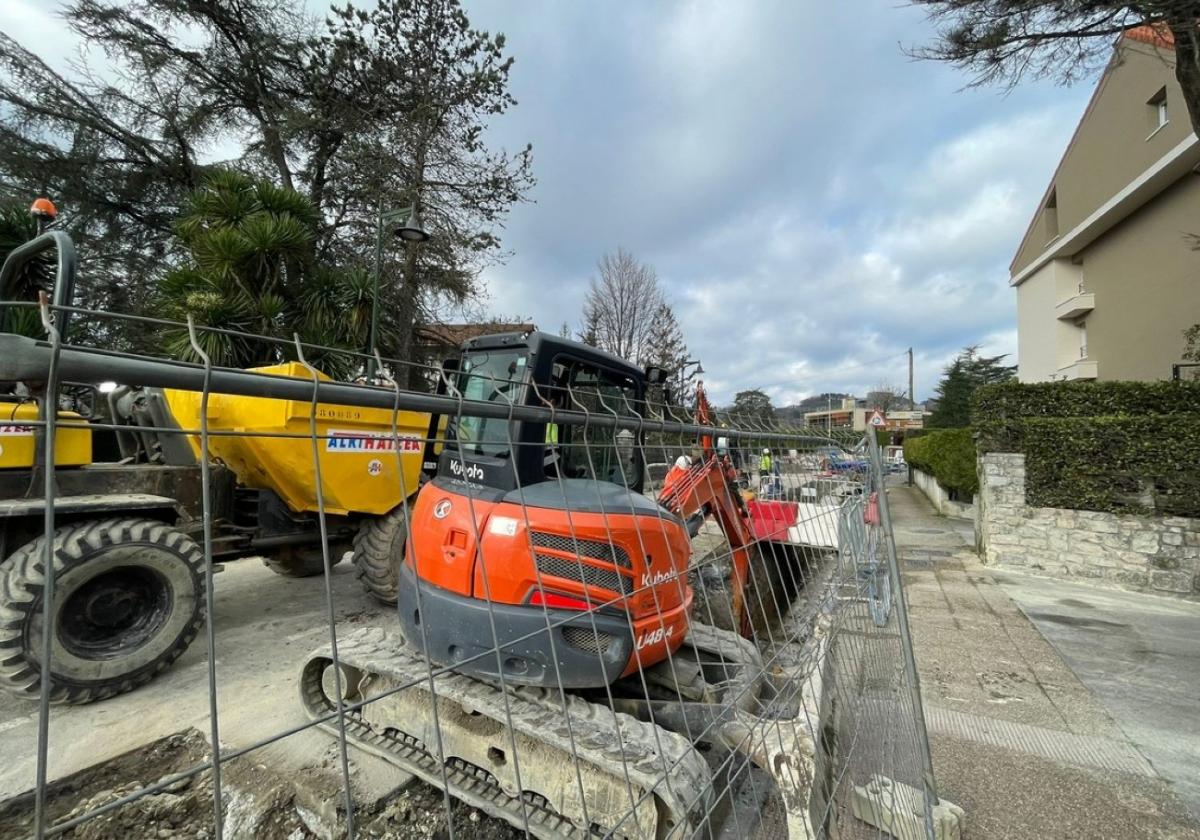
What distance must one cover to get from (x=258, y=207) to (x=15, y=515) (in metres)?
8.08

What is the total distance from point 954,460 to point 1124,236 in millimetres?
8188

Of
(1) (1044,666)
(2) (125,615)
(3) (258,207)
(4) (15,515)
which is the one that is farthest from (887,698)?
(3) (258,207)

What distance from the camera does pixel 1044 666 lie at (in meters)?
4.10

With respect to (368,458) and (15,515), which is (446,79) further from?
(15,515)

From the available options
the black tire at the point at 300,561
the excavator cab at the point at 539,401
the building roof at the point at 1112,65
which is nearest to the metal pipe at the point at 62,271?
the excavator cab at the point at 539,401

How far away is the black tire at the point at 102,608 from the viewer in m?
2.97

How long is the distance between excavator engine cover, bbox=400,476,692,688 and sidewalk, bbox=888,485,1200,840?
72.4 inches

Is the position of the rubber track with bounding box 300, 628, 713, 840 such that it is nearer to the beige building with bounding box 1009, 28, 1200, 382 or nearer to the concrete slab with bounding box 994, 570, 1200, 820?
the concrete slab with bounding box 994, 570, 1200, 820

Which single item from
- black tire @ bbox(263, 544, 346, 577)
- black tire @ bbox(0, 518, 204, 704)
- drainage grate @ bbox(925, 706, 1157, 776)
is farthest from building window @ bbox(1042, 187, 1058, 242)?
black tire @ bbox(0, 518, 204, 704)

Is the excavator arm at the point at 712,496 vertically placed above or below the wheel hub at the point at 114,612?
above

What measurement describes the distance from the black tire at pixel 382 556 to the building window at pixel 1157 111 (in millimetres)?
18019

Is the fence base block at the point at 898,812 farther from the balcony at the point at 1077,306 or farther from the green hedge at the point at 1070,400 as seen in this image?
the balcony at the point at 1077,306

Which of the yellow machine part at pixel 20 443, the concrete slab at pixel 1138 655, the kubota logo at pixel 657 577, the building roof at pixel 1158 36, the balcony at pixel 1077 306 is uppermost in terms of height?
the building roof at pixel 1158 36

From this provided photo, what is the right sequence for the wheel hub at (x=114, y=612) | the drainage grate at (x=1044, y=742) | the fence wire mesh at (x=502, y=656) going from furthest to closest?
1. the wheel hub at (x=114, y=612)
2. the drainage grate at (x=1044, y=742)
3. the fence wire mesh at (x=502, y=656)
